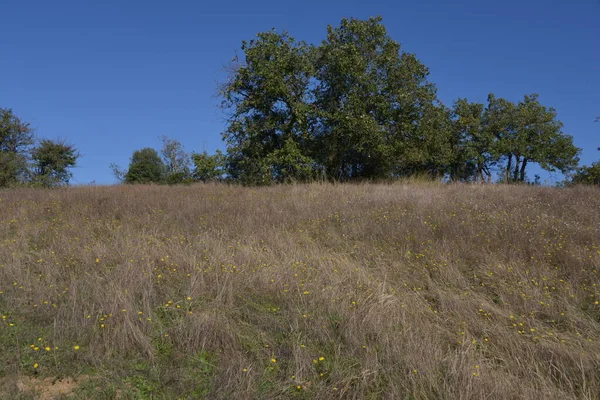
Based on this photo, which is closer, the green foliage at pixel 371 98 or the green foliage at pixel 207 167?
the green foliage at pixel 371 98

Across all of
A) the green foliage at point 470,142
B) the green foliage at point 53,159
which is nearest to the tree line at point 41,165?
the green foliage at point 53,159

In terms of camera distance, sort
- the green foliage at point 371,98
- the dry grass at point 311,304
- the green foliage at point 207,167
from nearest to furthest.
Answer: the dry grass at point 311,304 → the green foliage at point 371,98 → the green foliage at point 207,167

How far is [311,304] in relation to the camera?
5484 mm

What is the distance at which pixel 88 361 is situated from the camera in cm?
448

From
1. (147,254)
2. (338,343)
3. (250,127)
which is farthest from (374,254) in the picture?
(250,127)

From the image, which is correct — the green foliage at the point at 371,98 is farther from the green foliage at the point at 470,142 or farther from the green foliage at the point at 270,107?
the green foliage at the point at 470,142

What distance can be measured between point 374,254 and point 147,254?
3.51m

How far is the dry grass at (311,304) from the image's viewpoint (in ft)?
13.6

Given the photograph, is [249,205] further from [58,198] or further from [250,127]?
[250,127]

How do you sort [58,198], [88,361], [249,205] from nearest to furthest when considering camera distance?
[88,361]
[249,205]
[58,198]

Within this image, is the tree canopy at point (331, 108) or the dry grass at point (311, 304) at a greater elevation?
the tree canopy at point (331, 108)

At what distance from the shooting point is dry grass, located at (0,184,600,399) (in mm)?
4160

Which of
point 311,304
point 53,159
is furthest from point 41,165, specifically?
point 311,304

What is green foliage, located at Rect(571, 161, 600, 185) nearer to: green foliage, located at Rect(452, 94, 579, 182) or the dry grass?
green foliage, located at Rect(452, 94, 579, 182)
